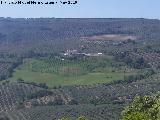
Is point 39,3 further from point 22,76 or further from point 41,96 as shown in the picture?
point 22,76

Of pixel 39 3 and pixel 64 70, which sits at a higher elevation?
pixel 39 3

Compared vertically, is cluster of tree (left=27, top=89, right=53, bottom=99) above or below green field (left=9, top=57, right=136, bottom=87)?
below

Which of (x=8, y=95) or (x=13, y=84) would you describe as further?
(x=13, y=84)

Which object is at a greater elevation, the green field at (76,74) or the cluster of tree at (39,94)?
the green field at (76,74)

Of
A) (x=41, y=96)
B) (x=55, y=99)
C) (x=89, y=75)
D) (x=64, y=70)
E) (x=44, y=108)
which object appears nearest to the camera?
(x=44, y=108)

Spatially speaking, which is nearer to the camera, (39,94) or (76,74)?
(39,94)

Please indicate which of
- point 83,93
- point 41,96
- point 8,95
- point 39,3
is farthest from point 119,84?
point 39,3

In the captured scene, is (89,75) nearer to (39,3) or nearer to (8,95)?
(8,95)

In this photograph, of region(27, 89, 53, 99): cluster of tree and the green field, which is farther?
the green field

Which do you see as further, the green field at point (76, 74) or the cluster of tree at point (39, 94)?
the green field at point (76, 74)

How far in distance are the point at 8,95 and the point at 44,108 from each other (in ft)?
89.2

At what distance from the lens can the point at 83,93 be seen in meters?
157

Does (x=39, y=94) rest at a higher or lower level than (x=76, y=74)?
lower

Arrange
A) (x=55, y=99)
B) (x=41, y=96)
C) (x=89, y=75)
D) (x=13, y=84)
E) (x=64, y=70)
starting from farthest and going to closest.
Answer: (x=64, y=70), (x=89, y=75), (x=13, y=84), (x=41, y=96), (x=55, y=99)
